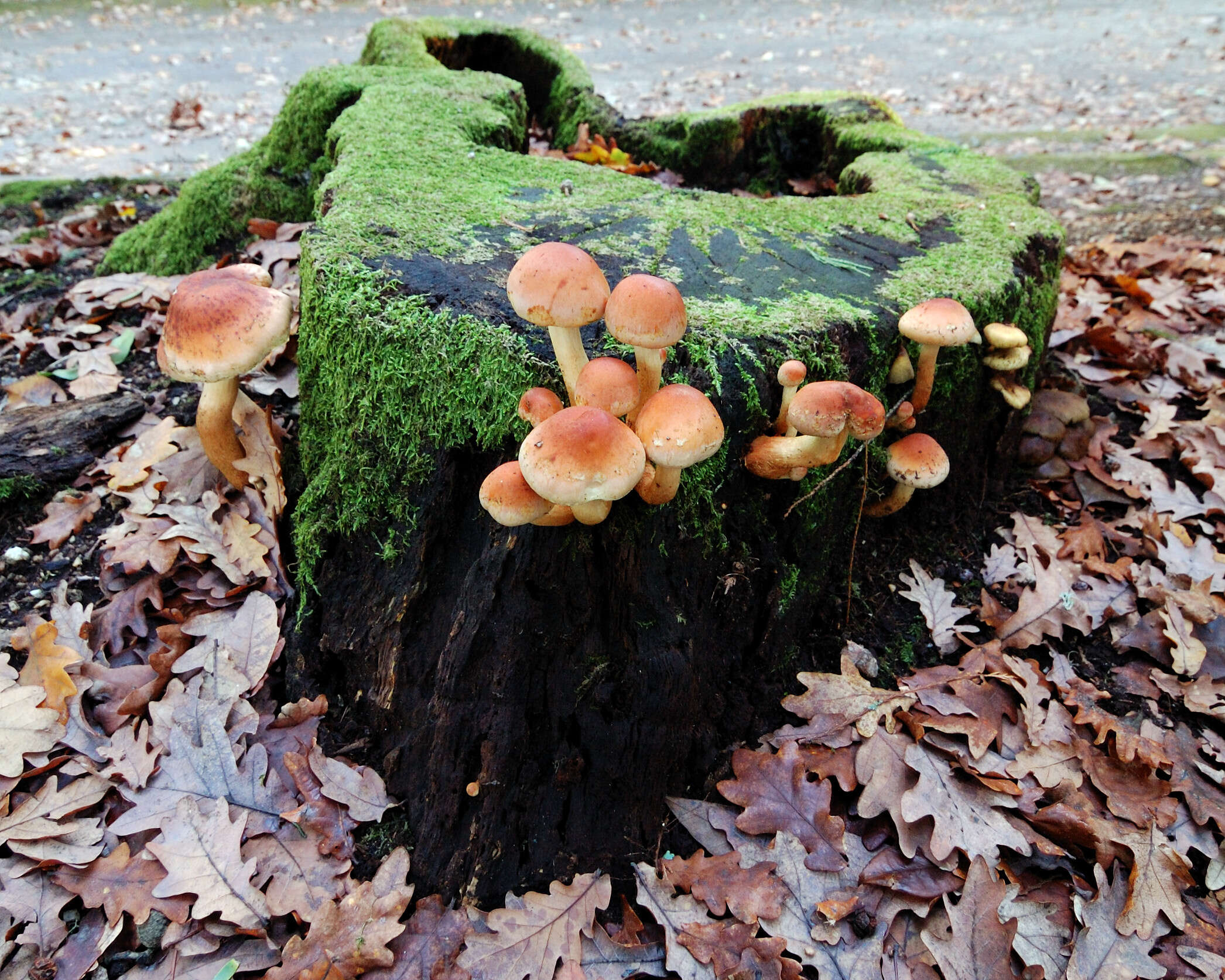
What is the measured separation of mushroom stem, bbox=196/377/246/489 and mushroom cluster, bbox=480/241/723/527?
153cm

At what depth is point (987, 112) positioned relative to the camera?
10.3 metres

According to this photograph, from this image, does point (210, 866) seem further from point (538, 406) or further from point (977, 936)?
point (977, 936)

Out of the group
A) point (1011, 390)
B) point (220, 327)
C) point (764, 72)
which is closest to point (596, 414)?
point (220, 327)

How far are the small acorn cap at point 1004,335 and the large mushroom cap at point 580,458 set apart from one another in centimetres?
173

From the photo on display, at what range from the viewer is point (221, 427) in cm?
289

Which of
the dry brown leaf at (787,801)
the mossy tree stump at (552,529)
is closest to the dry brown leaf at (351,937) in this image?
the mossy tree stump at (552,529)

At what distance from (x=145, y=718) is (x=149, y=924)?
26.4 inches

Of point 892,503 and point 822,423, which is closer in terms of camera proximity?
point 822,423

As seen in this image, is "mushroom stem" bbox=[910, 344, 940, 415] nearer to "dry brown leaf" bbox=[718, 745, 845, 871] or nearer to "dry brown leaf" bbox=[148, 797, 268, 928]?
"dry brown leaf" bbox=[718, 745, 845, 871]

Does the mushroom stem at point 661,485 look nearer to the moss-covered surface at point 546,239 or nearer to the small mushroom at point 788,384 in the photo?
the moss-covered surface at point 546,239

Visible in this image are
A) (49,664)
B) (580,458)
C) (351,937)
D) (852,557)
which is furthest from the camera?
(852,557)

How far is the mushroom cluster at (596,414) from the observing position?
1.70 m

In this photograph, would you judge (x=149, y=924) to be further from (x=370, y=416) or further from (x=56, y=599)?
(x=370, y=416)

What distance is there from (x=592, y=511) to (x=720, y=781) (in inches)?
42.5
